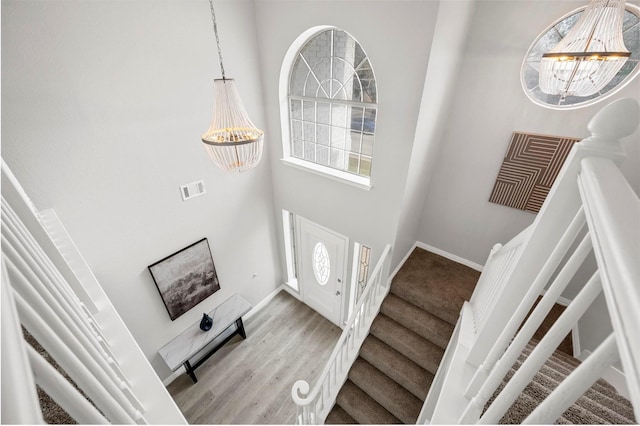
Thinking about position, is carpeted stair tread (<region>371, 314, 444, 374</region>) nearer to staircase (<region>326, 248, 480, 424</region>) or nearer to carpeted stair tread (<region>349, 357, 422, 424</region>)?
staircase (<region>326, 248, 480, 424</region>)

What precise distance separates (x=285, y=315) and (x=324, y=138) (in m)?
3.17

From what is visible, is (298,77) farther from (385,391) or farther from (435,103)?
(385,391)

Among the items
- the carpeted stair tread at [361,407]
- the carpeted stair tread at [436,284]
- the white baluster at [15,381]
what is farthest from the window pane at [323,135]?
the white baluster at [15,381]

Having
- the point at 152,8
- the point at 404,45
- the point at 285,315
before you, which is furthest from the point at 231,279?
the point at 404,45

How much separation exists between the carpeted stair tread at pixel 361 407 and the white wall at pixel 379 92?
156 cm

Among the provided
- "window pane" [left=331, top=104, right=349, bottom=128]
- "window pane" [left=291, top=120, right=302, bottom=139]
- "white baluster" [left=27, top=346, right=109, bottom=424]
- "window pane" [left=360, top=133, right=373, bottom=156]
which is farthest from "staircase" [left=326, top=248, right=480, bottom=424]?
"white baluster" [left=27, top=346, right=109, bottom=424]

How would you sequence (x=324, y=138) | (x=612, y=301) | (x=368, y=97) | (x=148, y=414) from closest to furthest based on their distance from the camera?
(x=612, y=301) → (x=148, y=414) → (x=368, y=97) → (x=324, y=138)

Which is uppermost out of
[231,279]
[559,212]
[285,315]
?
→ [559,212]

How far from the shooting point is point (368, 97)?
8.95ft

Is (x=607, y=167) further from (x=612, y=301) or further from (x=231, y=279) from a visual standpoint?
(x=231, y=279)

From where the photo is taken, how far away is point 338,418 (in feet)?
9.57

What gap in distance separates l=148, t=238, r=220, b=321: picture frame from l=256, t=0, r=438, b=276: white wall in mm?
1465

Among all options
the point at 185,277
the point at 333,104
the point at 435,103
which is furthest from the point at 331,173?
the point at 185,277

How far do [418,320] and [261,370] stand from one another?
94.9 inches
